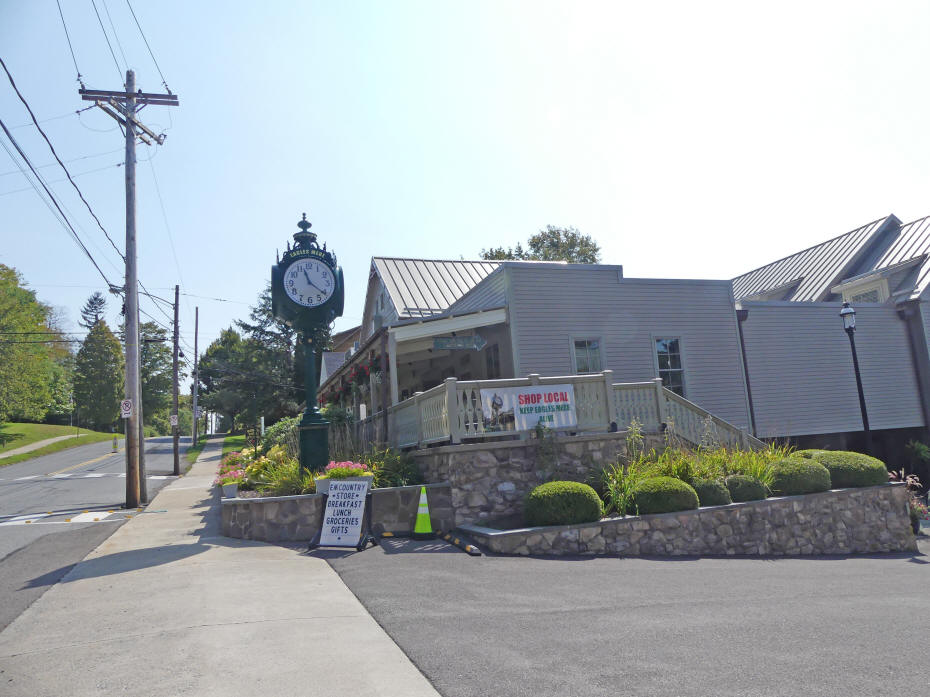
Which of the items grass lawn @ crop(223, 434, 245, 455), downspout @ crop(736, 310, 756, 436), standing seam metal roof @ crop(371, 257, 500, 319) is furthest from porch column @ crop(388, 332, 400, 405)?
grass lawn @ crop(223, 434, 245, 455)

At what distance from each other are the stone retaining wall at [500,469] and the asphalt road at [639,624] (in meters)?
1.80

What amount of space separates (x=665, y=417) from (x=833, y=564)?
367 cm

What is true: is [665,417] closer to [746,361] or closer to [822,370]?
[746,361]

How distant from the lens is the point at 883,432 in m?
20.3

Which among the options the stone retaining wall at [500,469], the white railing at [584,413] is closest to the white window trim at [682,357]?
the white railing at [584,413]

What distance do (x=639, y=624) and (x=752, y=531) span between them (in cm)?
647

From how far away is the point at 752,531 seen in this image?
1109 centimetres

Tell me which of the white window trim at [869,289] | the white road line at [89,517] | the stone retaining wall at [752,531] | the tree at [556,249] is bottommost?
the stone retaining wall at [752,531]

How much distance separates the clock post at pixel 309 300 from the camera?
38.4ft

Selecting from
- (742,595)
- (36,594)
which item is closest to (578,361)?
(742,595)

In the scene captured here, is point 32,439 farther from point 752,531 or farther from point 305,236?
point 752,531

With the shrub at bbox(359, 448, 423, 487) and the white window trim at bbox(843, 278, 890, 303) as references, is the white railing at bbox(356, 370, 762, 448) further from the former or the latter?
the white window trim at bbox(843, 278, 890, 303)

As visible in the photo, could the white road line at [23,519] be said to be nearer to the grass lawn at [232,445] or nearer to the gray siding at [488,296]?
the gray siding at [488,296]

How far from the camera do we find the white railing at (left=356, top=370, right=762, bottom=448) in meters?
10.8
